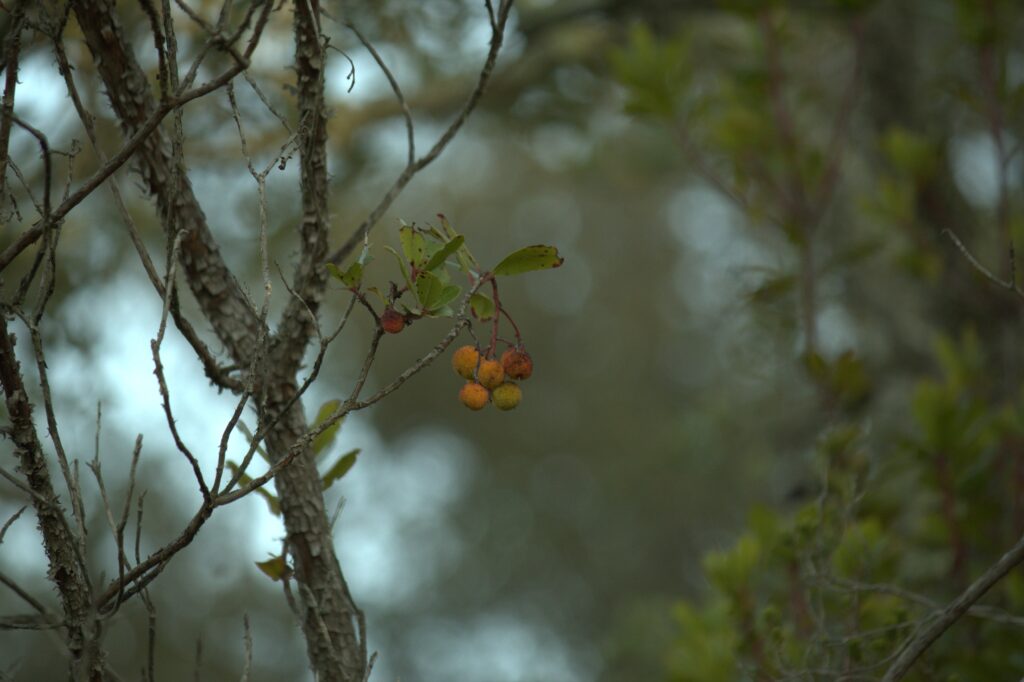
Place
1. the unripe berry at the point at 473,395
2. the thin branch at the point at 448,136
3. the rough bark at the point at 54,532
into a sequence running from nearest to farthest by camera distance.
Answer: the rough bark at the point at 54,532 < the unripe berry at the point at 473,395 < the thin branch at the point at 448,136

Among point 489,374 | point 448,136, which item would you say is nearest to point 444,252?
point 489,374

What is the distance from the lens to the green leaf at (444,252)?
0.77m

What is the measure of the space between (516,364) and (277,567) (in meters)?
0.32

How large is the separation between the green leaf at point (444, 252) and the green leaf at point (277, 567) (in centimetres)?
35

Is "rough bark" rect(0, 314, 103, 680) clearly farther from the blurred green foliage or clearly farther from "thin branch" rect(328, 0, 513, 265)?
the blurred green foliage

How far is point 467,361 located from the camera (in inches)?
34.0

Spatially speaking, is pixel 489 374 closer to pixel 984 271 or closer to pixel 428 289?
pixel 428 289

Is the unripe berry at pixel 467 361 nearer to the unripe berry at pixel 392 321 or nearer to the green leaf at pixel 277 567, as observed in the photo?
the unripe berry at pixel 392 321

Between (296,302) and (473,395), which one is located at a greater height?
(296,302)

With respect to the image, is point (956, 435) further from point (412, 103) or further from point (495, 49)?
point (412, 103)

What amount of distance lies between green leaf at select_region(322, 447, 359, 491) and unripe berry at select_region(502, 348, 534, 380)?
0.68 feet

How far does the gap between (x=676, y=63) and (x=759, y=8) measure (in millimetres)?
187

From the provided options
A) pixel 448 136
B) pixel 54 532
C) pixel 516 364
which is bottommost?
pixel 54 532

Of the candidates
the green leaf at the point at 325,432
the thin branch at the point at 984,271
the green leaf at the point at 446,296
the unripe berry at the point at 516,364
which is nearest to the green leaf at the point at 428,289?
the green leaf at the point at 446,296
